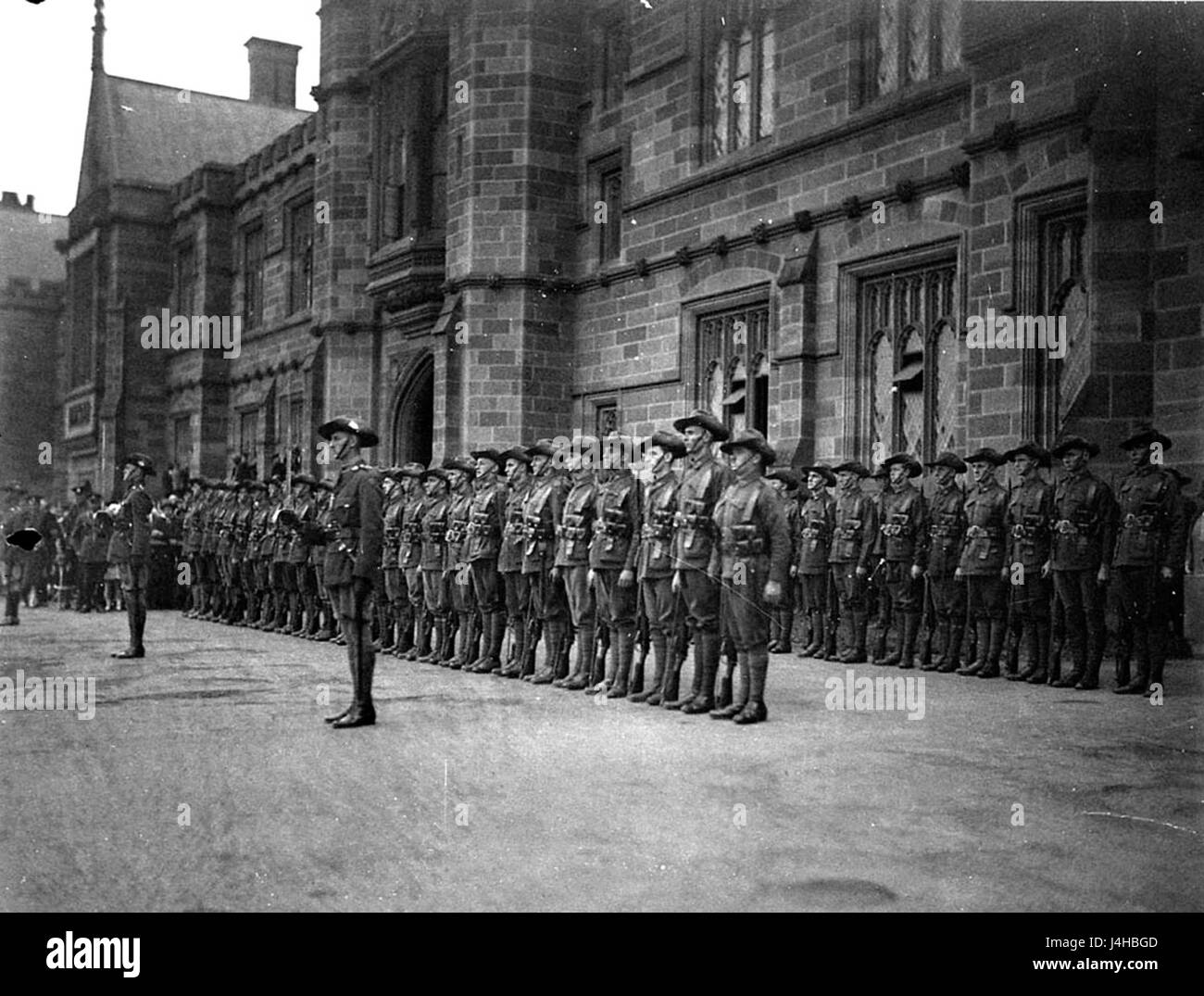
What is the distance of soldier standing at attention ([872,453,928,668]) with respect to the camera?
12922 millimetres

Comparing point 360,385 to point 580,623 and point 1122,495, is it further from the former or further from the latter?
point 1122,495

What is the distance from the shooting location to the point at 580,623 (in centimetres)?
1155

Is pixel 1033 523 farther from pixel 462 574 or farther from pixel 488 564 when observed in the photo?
pixel 462 574

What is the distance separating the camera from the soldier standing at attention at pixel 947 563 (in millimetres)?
12469

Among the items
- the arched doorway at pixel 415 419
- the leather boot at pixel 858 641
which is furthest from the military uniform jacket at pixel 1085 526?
the arched doorway at pixel 415 419

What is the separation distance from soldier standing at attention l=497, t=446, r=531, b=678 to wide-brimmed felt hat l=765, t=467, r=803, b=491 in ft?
9.85

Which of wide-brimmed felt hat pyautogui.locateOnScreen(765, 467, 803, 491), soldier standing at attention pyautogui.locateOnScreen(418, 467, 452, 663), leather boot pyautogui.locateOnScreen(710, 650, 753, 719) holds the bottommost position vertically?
leather boot pyautogui.locateOnScreen(710, 650, 753, 719)

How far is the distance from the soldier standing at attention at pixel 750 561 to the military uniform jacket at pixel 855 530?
381 cm

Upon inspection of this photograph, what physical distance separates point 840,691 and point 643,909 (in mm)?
6672

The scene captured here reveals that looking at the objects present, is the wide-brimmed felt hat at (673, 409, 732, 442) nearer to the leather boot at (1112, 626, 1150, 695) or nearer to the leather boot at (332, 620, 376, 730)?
the leather boot at (332, 620, 376, 730)

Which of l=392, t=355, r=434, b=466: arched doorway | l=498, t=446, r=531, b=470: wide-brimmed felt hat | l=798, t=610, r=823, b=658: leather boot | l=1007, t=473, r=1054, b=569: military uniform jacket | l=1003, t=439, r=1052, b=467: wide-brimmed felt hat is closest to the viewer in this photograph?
l=1007, t=473, r=1054, b=569: military uniform jacket

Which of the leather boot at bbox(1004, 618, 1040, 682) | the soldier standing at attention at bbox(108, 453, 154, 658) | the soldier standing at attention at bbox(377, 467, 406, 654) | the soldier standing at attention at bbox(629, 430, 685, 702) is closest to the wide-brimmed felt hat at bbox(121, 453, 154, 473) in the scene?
the soldier standing at attention at bbox(108, 453, 154, 658)

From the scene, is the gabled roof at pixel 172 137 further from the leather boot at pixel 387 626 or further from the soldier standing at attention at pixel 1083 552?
the soldier standing at attention at pixel 1083 552

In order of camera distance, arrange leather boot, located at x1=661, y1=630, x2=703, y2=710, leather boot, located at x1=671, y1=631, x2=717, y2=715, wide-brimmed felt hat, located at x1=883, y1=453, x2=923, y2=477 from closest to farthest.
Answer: leather boot, located at x1=671, y1=631, x2=717, y2=715 < leather boot, located at x1=661, y1=630, x2=703, y2=710 < wide-brimmed felt hat, located at x1=883, y1=453, x2=923, y2=477
